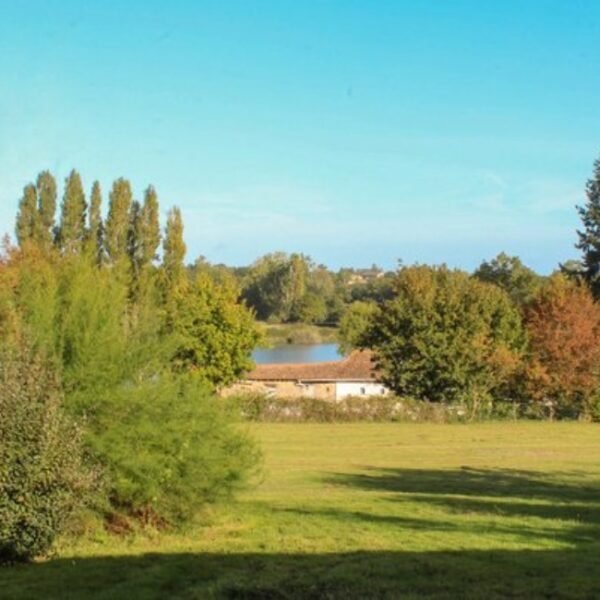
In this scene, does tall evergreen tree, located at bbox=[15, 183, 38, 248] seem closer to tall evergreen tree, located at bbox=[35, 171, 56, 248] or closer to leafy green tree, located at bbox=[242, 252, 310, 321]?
tall evergreen tree, located at bbox=[35, 171, 56, 248]

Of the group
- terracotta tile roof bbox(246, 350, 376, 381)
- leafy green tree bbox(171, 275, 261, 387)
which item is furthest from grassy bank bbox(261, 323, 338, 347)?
leafy green tree bbox(171, 275, 261, 387)

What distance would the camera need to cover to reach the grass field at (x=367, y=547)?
1078cm

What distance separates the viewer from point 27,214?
67.6 m

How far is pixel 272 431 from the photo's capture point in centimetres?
4581

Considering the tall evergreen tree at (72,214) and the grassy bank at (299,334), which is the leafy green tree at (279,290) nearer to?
the grassy bank at (299,334)

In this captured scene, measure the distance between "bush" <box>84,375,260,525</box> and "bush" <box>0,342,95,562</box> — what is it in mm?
1470

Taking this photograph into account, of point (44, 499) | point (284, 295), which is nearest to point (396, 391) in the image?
point (44, 499)

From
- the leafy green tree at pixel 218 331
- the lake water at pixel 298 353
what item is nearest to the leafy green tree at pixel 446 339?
the leafy green tree at pixel 218 331

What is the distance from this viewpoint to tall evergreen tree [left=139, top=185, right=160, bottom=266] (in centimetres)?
7075

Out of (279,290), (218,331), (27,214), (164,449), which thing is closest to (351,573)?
(164,449)

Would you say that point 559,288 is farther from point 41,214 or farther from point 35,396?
point 35,396

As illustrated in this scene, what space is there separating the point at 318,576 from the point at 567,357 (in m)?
46.7

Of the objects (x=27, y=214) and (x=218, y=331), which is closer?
(x=218, y=331)

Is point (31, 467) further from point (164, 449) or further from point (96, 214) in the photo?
point (96, 214)
